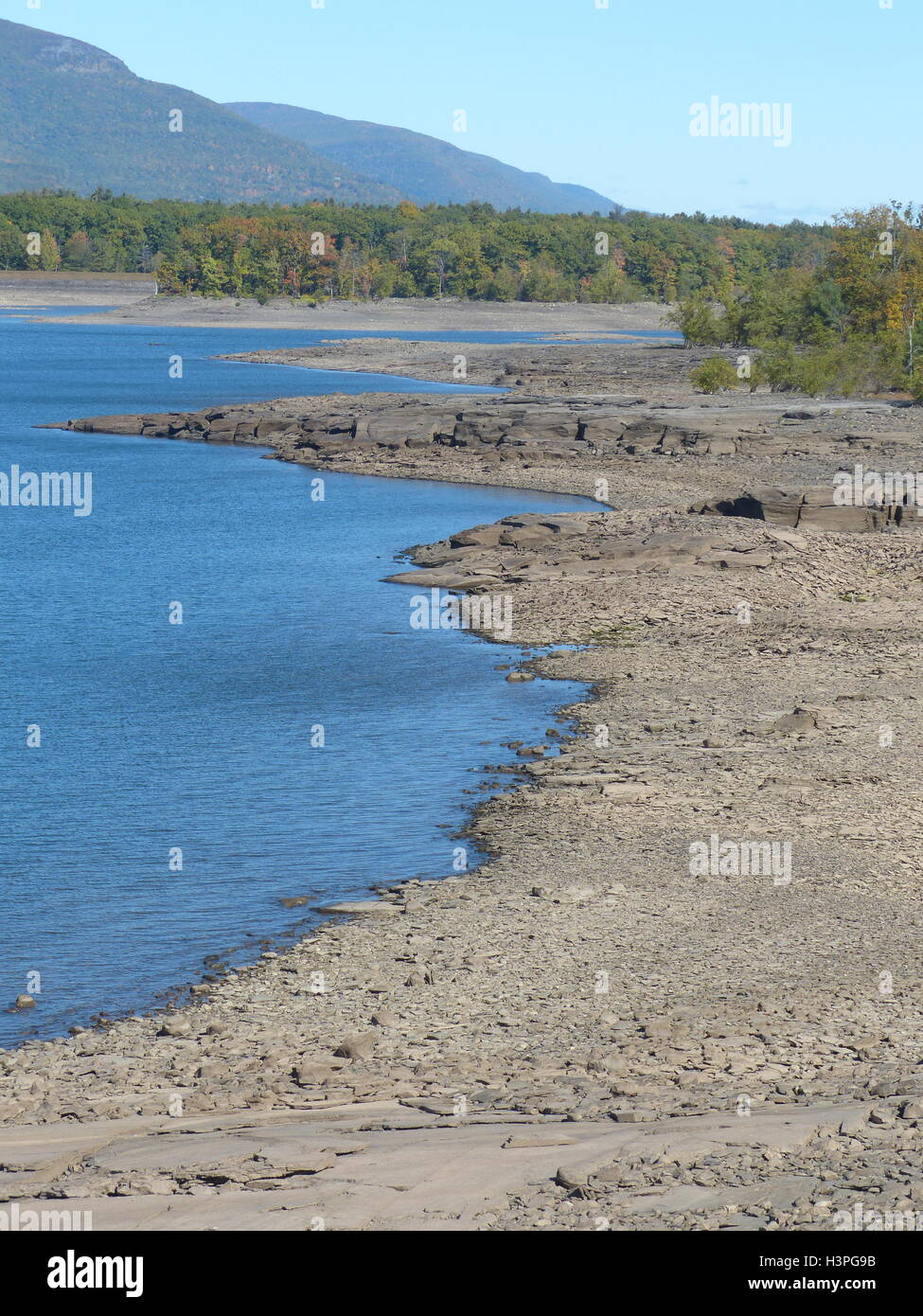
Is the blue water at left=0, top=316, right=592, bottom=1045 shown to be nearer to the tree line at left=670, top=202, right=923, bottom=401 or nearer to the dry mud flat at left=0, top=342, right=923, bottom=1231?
the dry mud flat at left=0, top=342, right=923, bottom=1231

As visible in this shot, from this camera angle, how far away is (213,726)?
29.9 metres

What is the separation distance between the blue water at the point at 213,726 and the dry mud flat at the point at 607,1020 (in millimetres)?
1243

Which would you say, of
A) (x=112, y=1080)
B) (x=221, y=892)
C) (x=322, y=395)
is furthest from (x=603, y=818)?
(x=322, y=395)

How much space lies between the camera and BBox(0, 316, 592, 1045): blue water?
20078 mm

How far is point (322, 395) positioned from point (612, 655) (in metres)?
65.8

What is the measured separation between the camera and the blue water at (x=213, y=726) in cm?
2008

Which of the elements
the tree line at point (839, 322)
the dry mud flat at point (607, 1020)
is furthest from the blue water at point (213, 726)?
the tree line at point (839, 322)

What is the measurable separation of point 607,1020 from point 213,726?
15.5 metres

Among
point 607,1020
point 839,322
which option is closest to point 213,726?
point 607,1020

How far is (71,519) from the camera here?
6025 centimetres

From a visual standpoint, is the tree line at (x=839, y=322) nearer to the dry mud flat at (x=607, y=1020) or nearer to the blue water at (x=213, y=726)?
the blue water at (x=213, y=726)

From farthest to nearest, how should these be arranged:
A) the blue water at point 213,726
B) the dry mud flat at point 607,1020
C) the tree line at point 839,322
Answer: the tree line at point 839,322 < the blue water at point 213,726 < the dry mud flat at point 607,1020

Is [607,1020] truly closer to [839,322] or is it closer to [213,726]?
[213,726]

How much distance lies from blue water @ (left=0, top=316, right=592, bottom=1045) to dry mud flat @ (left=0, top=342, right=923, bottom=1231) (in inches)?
48.9
